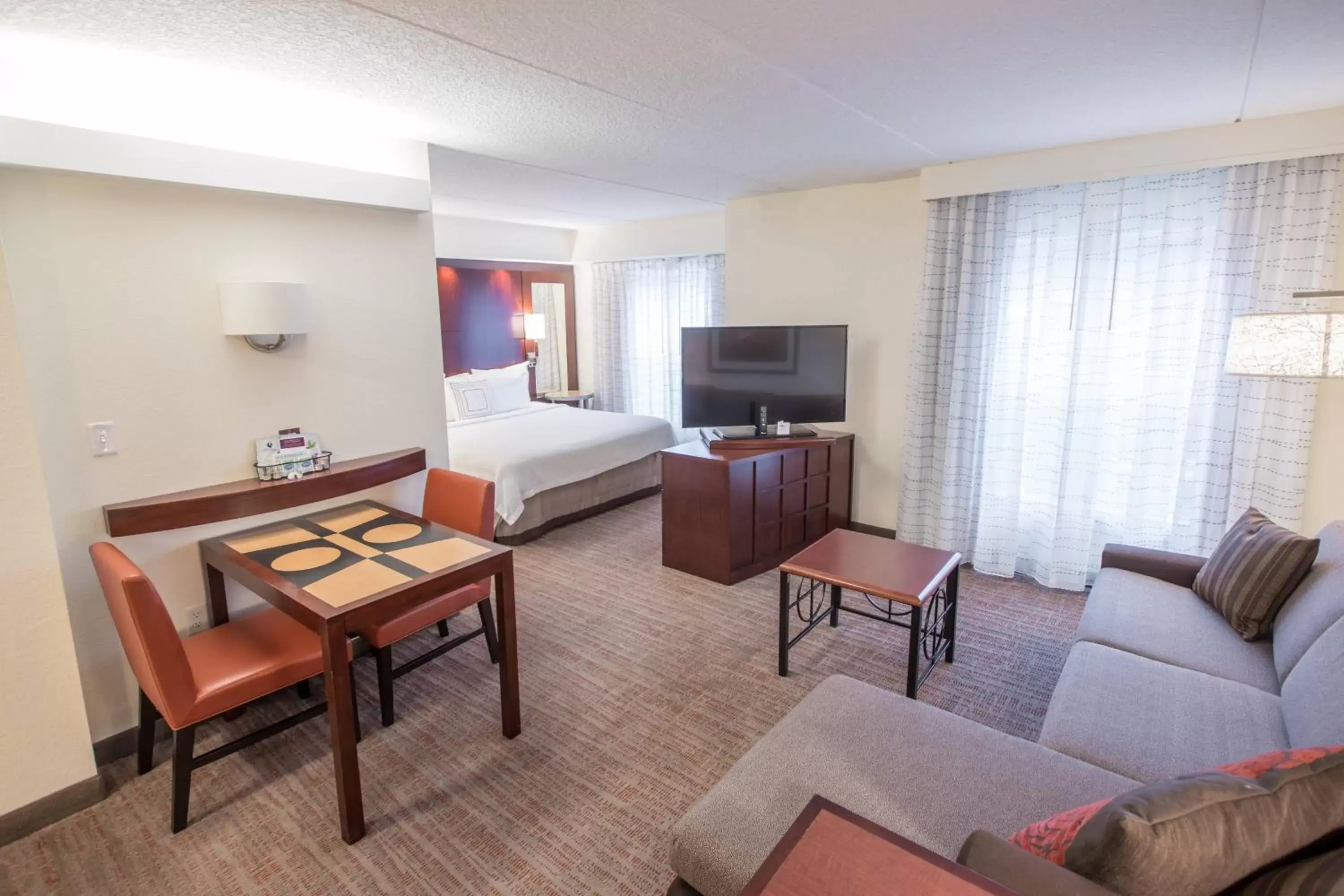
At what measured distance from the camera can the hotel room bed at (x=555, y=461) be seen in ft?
14.8

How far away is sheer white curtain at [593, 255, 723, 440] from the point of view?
21.4 feet

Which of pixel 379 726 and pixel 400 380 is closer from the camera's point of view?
pixel 379 726

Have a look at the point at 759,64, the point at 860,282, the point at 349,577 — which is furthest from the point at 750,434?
the point at 349,577

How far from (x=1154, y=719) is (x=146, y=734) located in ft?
10.6

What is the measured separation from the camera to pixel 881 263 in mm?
4207

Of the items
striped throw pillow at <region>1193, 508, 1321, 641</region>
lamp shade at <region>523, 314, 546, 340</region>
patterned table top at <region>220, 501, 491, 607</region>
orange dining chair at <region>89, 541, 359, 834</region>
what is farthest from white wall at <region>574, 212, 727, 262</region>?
orange dining chair at <region>89, 541, 359, 834</region>

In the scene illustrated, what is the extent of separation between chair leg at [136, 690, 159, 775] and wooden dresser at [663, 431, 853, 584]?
8.53 feet

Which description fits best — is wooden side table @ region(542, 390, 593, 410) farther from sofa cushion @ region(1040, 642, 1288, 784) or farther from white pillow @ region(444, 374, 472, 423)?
sofa cushion @ region(1040, 642, 1288, 784)

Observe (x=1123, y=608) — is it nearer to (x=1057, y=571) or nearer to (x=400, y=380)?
(x=1057, y=571)

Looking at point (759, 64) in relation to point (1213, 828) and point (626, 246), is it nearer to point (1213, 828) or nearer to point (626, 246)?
point (1213, 828)

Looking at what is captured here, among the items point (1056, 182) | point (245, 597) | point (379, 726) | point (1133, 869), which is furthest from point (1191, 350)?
point (245, 597)

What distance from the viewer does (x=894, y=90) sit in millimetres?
2445

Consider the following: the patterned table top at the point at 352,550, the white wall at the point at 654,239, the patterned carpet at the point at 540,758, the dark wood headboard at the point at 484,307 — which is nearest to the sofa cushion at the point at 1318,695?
the patterned carpet at the point at 540,758

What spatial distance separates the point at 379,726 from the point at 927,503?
3.26 m
